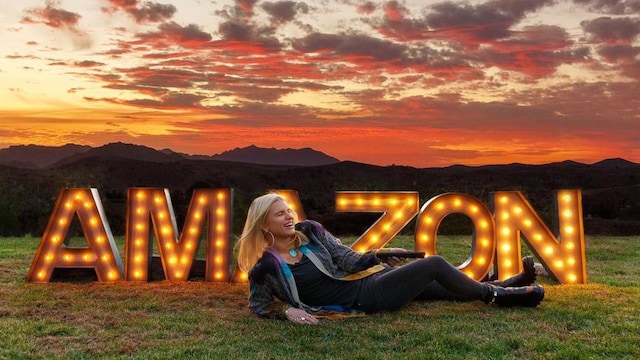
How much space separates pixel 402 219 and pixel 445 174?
17848 mm

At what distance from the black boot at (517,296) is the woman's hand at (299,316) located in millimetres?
1930

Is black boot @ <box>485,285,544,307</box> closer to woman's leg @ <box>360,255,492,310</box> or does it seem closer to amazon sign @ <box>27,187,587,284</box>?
woman's leg @ <box>360,255,492,310</box>

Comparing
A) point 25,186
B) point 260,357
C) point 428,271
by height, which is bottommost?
point 260,357

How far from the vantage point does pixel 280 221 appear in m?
6.74

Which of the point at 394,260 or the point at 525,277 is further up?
the point at 394,260

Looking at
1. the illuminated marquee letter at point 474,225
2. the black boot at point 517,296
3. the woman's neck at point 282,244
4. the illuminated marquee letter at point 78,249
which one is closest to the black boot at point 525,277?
the black boot at point 517,296

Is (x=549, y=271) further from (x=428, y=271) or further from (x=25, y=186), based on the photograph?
(x=25, y=186)

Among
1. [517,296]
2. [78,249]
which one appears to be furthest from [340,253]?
[78,249]

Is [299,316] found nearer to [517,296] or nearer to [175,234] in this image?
[517,296]

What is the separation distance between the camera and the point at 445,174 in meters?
26.4

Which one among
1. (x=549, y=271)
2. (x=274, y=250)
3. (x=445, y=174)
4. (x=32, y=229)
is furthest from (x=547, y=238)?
(x=445, y=174)

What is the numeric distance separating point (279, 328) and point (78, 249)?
13.8 feet

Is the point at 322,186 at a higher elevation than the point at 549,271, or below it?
higher

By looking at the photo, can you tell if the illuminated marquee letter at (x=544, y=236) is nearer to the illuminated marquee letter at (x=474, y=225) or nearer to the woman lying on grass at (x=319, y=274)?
the illuminated marquee letter at (x=474, y=225)
